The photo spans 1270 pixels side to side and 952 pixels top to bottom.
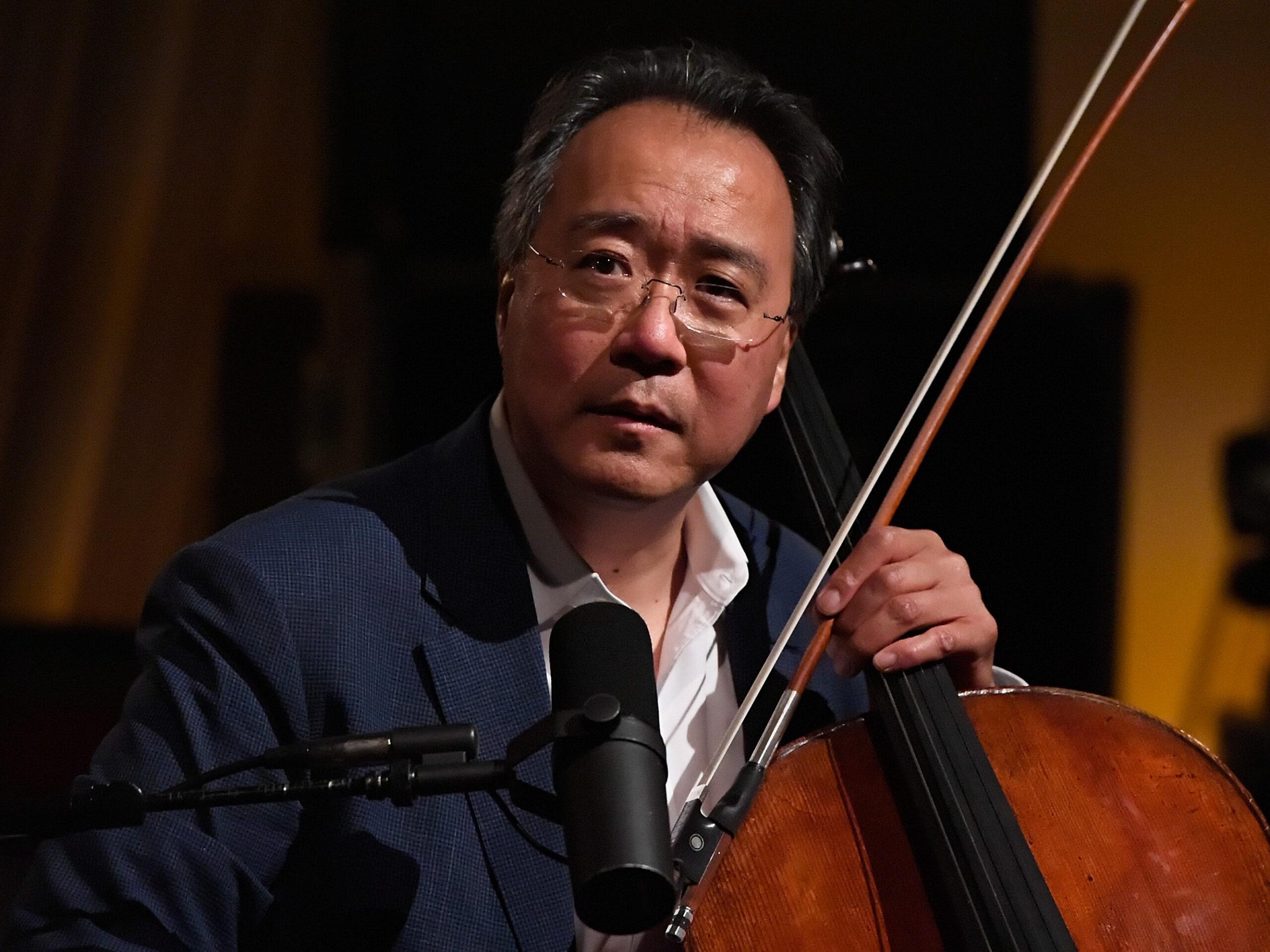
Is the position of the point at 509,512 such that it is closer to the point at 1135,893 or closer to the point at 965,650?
the point at 965,650

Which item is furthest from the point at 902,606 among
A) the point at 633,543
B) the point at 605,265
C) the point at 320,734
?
the point at 320,734

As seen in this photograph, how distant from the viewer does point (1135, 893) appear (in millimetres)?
1168

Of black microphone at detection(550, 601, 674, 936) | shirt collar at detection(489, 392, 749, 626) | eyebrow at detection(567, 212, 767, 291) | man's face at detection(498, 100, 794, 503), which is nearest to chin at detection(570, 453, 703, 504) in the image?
man's face at detection(498, 100, 794, 503)

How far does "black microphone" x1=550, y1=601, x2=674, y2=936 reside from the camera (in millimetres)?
771

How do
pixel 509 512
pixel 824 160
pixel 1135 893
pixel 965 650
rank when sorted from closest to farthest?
pixel 1135 893, pixel 965 650, pixel 509 512, pixel 824 160

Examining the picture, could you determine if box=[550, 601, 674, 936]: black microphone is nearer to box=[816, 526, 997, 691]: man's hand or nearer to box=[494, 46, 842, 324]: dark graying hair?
box=[816, 526, 997, 691]: man's hand

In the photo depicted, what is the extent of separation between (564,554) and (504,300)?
0.33 meters

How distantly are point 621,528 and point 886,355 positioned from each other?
1211mm

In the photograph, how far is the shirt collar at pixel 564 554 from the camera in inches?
58.5

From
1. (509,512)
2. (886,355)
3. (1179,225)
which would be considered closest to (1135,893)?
(509,512)

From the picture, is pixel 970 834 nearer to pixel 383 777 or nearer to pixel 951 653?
pixel 951 653

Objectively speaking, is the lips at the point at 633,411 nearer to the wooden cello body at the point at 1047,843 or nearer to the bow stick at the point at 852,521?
the bow stick at the point at 852,521

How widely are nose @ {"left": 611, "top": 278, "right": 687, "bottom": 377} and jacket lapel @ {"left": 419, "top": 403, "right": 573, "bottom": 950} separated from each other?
0.26m

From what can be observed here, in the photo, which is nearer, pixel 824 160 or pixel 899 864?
pixel 899 864
